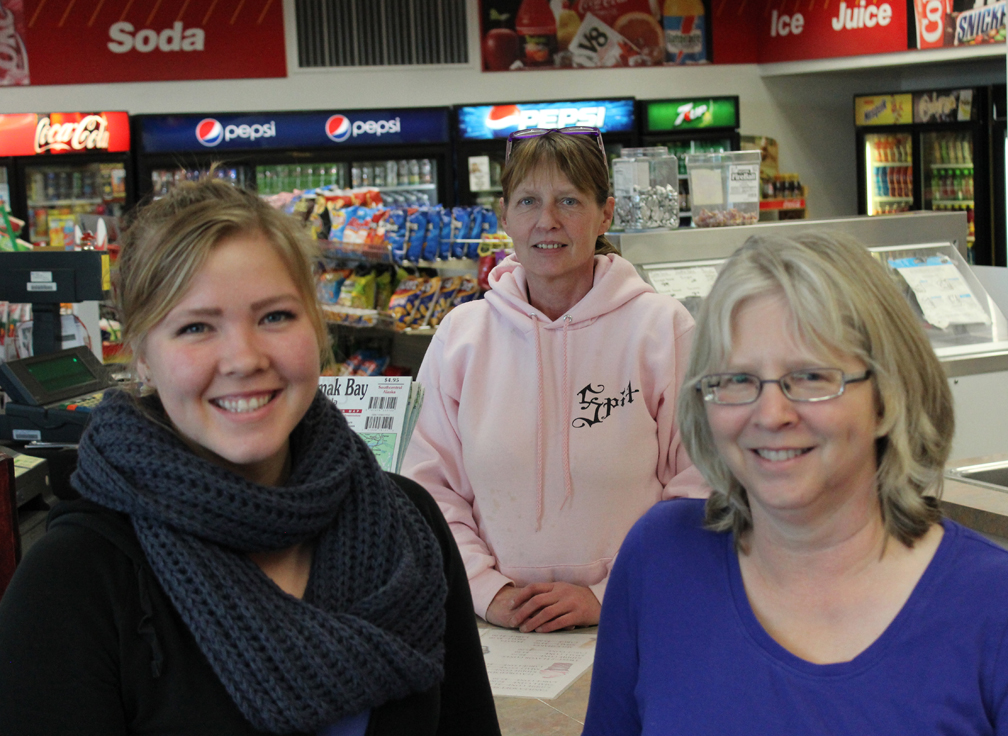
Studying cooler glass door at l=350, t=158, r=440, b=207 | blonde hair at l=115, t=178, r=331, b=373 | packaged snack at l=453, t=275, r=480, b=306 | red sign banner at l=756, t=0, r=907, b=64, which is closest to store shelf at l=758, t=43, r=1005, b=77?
red sign banner at l=756, t=0, r=907, b=64

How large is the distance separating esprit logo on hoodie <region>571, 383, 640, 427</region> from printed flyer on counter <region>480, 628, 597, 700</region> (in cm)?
43

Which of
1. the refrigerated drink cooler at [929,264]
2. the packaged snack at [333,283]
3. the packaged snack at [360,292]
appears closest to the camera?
the refrigerated drink cooler at [929,264]

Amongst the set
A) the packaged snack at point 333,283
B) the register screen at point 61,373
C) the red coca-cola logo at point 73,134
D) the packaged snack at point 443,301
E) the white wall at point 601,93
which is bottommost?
the register screen at point 61,373

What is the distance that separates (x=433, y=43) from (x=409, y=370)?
15.8 feet

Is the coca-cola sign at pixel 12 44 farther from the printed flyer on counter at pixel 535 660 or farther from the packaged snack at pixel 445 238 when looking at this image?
the printed flyer on counter at pixel 535 660

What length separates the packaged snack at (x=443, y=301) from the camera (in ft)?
16.8

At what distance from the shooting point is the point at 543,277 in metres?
2.26

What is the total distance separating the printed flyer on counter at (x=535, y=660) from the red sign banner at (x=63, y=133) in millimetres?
7617

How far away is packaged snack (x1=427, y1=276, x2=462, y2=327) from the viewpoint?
513 cm

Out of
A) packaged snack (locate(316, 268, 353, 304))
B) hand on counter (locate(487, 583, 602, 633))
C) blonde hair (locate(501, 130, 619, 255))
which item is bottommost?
hand on counter (locate(487, 583, 602, 633))

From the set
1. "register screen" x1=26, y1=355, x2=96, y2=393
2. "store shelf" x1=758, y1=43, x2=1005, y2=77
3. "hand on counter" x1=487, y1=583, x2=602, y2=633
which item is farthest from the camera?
"store shelf" x1=758, y1=43, x2=1005, y2=77

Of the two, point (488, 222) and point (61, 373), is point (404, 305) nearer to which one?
point (488, 222)

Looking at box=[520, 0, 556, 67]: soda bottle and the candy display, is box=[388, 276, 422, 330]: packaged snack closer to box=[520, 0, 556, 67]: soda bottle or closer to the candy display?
the candy display

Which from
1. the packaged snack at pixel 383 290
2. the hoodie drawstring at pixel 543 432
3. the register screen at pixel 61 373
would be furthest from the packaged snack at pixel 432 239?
the hoodie drawstring at pixel 543 432
